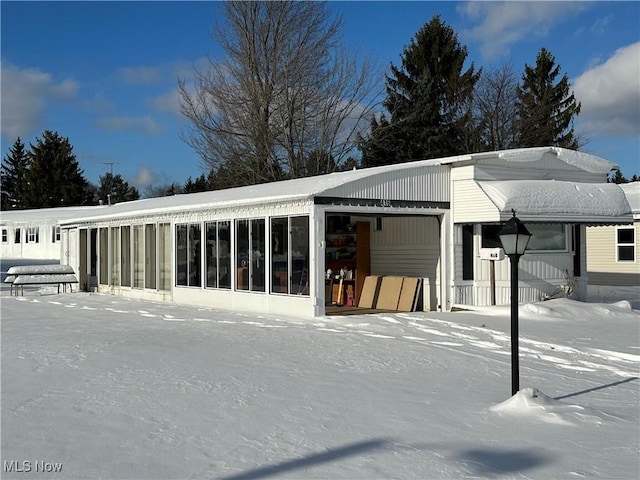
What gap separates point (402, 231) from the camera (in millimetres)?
18422

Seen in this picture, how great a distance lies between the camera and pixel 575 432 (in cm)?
691

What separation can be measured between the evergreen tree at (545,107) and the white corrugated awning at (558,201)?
26618mm

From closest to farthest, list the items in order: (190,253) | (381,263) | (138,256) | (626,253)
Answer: (381,263) → (190,253) → (138,256) → (626,253)

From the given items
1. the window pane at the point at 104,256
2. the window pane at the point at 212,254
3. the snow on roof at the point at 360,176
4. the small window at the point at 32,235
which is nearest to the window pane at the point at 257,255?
the snow on roof at the point at 360,176

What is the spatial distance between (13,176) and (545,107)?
5814cm

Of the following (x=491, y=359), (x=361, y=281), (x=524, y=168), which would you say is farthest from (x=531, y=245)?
(x=491, y=359)

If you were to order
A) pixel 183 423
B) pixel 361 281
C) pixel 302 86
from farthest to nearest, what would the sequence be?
1. pixel 302 86
2. pixel 361 281
3. pixel 183 423

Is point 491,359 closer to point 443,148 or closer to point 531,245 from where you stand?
point 531,245

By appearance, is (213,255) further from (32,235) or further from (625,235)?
(32,235)

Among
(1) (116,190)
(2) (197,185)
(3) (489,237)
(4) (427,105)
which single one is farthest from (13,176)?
(3) (489,237)

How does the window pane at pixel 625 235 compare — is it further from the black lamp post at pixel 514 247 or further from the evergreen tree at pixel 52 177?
the evergreen tree at pixel 52 177

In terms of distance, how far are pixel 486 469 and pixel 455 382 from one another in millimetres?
3231

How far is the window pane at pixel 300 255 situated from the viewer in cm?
1529

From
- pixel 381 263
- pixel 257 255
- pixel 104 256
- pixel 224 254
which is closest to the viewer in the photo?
pixel 257 255
